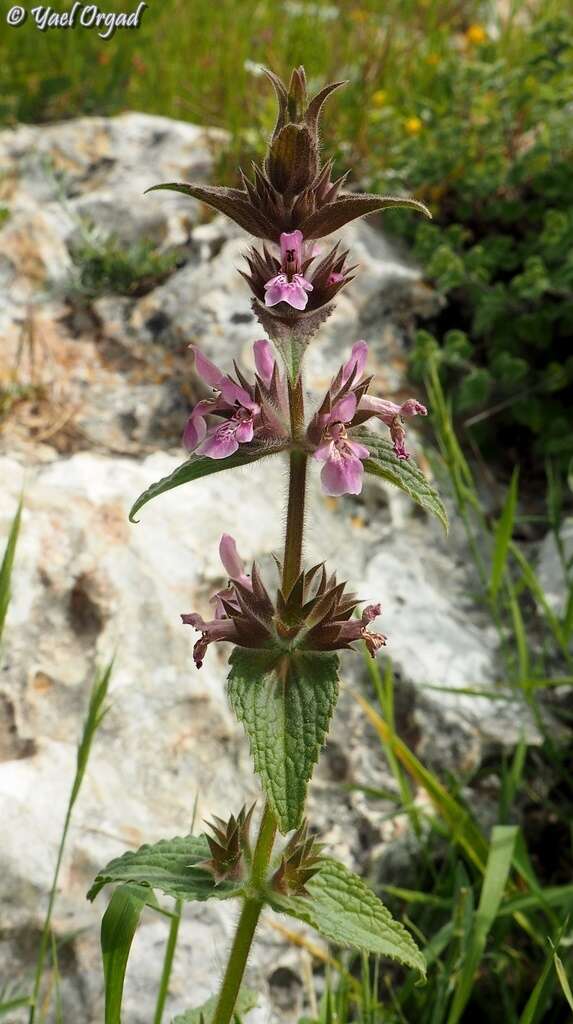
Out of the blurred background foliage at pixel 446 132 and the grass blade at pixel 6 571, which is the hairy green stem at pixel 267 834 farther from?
the blurred background foliage at pixel 446 132

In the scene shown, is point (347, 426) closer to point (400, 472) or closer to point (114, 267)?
point (400, 472)

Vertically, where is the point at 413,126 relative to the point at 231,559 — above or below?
above

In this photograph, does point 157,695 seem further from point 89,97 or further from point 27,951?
point 89,97

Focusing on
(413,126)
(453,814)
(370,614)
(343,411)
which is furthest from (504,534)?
(413,126)

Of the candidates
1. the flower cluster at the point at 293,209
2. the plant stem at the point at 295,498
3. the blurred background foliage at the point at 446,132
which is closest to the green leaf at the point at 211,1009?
the plant stem at the point at 295,498

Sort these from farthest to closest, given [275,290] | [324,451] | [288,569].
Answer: [288,569]
[324,451]
[275,290]

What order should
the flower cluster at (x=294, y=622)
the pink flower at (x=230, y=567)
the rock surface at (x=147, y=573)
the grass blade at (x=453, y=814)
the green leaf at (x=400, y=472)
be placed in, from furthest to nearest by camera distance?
1. the grass blade at (x=453, y=814)
2. the rock surface at (x=147, y=573)
3. the pink flower at (x=230, y=567)
4. the flower cluster at (x=294, y=622)
5. the green leaf at (x=400, y=472)

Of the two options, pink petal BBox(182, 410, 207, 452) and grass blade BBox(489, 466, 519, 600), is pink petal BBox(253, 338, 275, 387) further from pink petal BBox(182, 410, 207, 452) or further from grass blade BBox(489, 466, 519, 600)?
grass blade BBox(489, 466, 519, 600)
